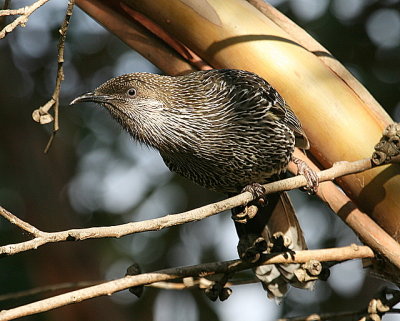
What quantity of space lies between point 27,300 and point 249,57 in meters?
2.85

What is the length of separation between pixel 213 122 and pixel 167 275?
1.15 metres

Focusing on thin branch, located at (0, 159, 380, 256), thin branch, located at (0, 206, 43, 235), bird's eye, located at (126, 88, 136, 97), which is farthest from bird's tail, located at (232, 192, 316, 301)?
thin branch, located at (0, 206, 43, 235)

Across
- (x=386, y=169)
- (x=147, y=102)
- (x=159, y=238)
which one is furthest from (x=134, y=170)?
(x=386, y=169)

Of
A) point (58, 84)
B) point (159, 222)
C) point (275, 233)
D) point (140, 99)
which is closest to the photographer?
point (159, 222)

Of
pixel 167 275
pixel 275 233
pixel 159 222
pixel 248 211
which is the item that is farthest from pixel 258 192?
pixel 159 222

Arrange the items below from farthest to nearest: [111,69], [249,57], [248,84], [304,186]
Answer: [111,69] < [248,84] < [249,57] < [304,186]

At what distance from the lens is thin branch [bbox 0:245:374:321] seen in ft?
7.37

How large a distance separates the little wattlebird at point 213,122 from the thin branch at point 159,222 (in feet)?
2.17

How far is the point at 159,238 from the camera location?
6156 millimetres

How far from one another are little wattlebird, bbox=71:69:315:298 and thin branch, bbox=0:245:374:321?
533 mm

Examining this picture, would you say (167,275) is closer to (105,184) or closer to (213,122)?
(213,122)

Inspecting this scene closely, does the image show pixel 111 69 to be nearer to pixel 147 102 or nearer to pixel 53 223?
pixel 53 223

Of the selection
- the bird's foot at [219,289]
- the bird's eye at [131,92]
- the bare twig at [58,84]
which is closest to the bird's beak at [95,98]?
the bird's eye at [131,92]

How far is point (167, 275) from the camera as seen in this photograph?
260 cm
